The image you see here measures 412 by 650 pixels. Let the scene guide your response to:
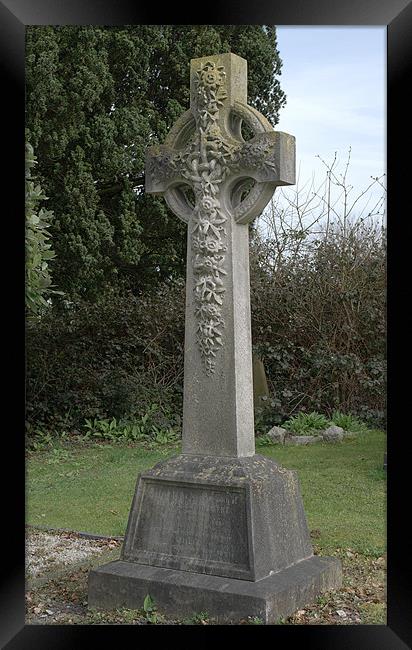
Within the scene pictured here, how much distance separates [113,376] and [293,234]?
3.73 meters

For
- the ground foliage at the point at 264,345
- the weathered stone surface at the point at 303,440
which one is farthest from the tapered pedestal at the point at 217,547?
the ground foliage at the point at 264,345

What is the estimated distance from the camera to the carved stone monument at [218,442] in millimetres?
5051

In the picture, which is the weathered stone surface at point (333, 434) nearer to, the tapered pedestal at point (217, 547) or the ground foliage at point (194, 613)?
the ground foliage at point (194, 613)

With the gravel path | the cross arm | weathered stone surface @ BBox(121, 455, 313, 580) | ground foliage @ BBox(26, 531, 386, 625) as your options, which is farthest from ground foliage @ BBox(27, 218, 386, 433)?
the cross arm

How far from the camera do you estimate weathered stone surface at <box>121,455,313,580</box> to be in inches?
197

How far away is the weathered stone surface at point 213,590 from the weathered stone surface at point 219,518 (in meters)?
0.08

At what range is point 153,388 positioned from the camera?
1277 centimetres


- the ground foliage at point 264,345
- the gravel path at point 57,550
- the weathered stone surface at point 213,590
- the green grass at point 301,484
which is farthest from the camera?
the ground foliage at point 264,345

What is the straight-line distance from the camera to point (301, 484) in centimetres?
867

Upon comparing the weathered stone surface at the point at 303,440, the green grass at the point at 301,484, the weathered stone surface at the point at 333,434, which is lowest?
the green grass at the point at 301,484

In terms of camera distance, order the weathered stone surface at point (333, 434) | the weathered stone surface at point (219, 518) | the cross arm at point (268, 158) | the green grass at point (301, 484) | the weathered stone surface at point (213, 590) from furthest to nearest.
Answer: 1. the weathered stone surface at point (333, 434)
2. the green grass at point (301, 484)
3. the cross arm at point (268, 158)
4. the weathered stone surface at point (219, 518)
5. the weathered stone surface at point (213, 590)

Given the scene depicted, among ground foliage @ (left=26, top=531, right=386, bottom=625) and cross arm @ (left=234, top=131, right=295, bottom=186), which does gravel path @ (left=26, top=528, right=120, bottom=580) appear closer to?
ground foliage @ (left=26, top=531, right=386, bottom=625)
